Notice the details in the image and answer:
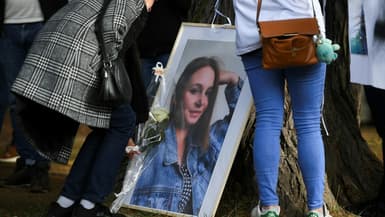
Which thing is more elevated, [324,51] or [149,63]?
[324,51]

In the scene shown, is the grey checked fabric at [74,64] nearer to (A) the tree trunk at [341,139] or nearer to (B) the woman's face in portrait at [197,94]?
(B) the woman's face in portrait at [197,94]

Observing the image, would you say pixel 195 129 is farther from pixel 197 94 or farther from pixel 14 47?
pixel 14 47

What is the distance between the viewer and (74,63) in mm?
4762

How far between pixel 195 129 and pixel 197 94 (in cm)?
24

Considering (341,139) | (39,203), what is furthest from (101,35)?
(341,139)

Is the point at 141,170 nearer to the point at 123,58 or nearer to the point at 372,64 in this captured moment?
the point at 123,58

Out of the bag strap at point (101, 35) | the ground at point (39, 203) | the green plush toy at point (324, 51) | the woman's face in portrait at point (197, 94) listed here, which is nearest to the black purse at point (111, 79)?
the bag strap at point (101, 35)

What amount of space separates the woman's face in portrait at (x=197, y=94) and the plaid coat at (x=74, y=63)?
2.39 ft

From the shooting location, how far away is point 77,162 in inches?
199

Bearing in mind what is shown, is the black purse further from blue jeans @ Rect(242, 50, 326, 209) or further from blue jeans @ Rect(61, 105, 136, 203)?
blue jeans @ Rect(242, 50, 326, 209)

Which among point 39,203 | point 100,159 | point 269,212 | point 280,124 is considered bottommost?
point 39,203

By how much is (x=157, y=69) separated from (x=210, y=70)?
14.4 inches

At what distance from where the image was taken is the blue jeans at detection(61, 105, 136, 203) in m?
4.98

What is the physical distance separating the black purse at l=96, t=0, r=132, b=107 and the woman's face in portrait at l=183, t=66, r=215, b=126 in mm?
681
